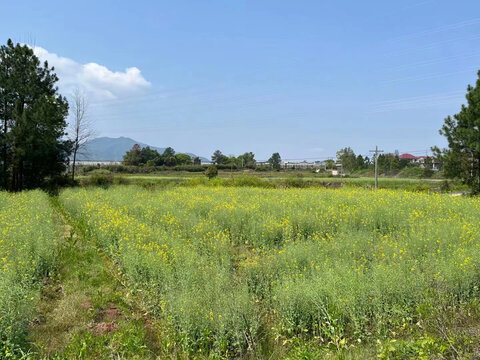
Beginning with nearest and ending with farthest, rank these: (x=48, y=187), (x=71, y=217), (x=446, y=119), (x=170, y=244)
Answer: (x=170, y=244) < (x=71, y=217) < (x=446, y=119) < (x=48, y=187)

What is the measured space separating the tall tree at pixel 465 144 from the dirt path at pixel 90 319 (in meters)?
24.4

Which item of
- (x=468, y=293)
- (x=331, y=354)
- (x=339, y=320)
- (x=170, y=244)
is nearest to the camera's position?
(x=331, y=354)

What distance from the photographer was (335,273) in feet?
17.0

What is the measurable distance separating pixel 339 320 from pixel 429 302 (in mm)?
1321

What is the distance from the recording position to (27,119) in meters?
24.0

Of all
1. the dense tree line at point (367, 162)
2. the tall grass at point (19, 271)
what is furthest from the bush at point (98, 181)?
the dense tree line at point (367, 162)

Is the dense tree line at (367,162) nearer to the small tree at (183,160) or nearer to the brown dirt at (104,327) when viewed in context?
the small tree at (183,160)

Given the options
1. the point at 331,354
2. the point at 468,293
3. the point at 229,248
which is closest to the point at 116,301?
the point at 229,248

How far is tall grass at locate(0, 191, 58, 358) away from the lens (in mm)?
3977

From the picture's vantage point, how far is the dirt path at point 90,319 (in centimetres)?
397

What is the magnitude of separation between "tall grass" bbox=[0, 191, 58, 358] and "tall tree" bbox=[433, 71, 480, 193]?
→ 82.8 feet

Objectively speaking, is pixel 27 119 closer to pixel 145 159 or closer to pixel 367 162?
pixel 145 159

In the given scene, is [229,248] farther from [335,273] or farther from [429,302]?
[429,302]

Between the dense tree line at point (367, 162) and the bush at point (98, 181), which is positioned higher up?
the dense tree line at point (367, 162)
